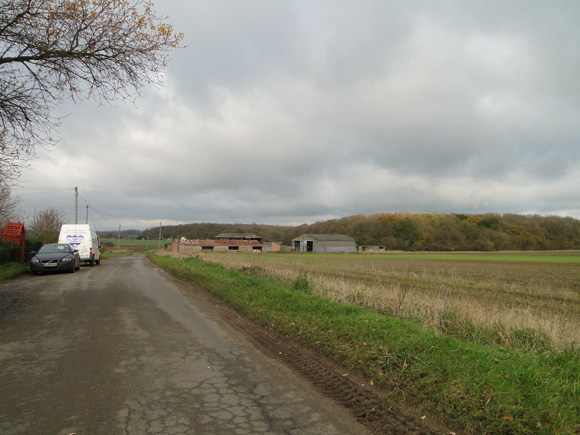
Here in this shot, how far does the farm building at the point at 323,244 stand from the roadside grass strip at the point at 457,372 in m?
105

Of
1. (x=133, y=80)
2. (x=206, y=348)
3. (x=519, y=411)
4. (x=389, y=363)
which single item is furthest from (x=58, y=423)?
(x=133, y=80)

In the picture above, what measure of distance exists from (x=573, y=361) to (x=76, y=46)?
1075 cm

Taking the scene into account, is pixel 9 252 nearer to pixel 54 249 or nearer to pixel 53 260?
pixel 54 249

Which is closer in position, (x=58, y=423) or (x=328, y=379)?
(x=58, y=423)

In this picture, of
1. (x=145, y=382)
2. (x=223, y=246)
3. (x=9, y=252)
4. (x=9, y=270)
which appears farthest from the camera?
(x=223, y=246)

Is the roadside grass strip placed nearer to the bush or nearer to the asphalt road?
the asphalt road

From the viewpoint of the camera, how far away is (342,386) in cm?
462

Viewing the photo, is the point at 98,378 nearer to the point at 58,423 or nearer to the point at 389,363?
the point at 58,423

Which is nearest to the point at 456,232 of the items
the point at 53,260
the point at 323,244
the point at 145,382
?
the point at 323,244

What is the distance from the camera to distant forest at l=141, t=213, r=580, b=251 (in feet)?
395

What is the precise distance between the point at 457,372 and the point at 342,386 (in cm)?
136

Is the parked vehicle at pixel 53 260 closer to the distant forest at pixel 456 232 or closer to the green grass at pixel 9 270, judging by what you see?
the green grass at pixel 9 270

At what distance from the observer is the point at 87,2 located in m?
7.88

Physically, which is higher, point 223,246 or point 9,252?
point 9,252
